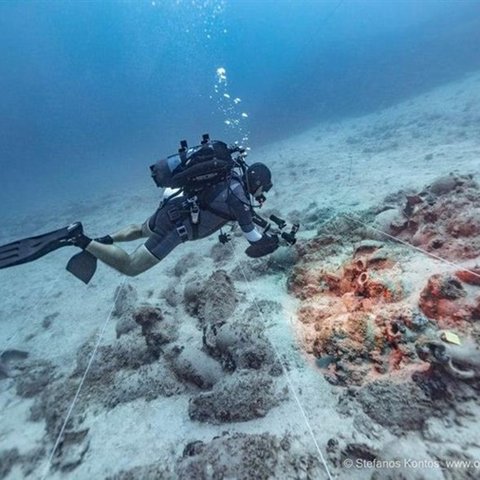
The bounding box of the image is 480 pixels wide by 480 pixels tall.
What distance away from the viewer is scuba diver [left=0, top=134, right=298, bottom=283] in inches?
201

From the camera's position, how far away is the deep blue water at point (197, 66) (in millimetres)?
40281

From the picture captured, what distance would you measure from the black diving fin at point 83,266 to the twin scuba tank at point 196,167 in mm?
1772

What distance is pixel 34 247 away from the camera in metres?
5.16

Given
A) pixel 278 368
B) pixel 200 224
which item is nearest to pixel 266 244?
pixel 200 224

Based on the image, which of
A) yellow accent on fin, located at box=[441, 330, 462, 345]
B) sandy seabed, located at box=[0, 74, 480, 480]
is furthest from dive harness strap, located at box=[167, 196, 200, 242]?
yellow accent on fin, located at box=[441, 330, 462, 345]

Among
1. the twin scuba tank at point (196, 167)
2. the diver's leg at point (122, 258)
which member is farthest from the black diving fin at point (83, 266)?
the twin scuba tank at point (196, 167)

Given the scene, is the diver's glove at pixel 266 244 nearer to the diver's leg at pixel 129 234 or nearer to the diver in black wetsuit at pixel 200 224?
the diver in black wetsuit at pixel 200 224

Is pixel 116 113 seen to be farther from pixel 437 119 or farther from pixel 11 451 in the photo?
pixel 11 451

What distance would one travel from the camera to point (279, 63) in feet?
381

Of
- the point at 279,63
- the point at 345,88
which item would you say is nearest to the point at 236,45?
the point at 279,63

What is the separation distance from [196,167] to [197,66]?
148906 mm

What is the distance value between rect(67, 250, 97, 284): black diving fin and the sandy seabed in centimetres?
104

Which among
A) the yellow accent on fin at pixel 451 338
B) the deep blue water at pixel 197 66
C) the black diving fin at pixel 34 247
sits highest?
the deep blue water at pixel 197 66

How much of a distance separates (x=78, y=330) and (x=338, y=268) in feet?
20.2
